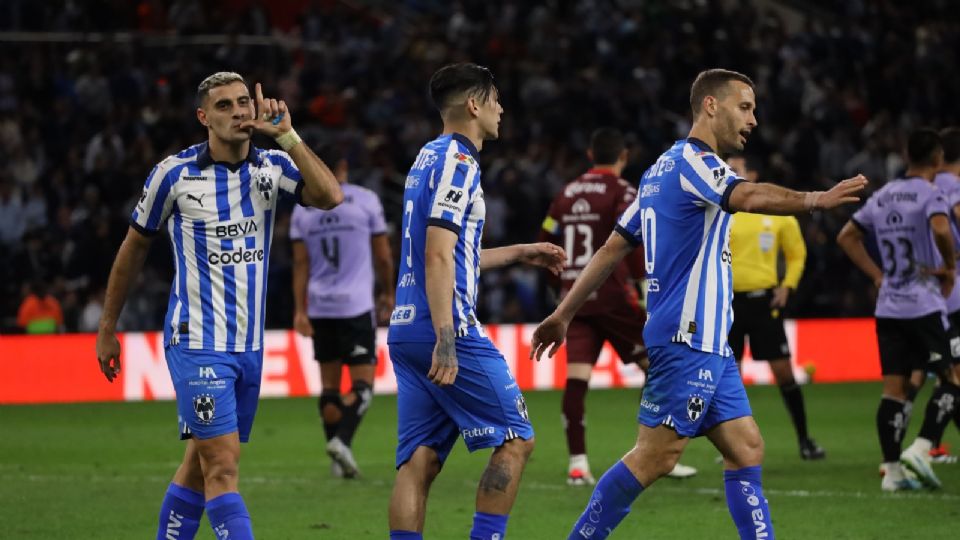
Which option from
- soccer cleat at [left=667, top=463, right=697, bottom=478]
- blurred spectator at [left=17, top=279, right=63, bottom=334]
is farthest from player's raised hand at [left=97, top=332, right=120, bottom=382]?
blurred spectator at [left=17, top=279, right=63, bottom=334]

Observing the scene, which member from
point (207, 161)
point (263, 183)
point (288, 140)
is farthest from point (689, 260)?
point (207, 161)

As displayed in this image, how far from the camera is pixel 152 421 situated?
55.4 feet

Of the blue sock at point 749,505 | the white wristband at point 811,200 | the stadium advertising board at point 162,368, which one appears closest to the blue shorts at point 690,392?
the blue sock at point 749,505

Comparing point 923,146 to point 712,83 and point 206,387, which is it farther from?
point 206,387

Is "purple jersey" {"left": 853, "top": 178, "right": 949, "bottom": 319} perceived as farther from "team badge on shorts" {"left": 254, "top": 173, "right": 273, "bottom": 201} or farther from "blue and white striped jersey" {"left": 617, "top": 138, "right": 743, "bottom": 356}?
"team badge on shorts" {"left": 254, "top": 173, "right": 273, "bottom": 201}

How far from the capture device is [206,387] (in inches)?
280

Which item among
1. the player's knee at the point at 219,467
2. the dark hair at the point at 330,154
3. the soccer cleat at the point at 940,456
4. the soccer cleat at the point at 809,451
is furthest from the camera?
the soccer cleat at the point at 809,451

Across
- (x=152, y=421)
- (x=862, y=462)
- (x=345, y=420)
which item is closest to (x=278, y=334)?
(x=152, y=421)

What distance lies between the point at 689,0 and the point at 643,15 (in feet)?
4.09

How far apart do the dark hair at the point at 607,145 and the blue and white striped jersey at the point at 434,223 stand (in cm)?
516

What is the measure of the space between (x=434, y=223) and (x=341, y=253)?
5.77 metres

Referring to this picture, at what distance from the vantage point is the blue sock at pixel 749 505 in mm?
7098

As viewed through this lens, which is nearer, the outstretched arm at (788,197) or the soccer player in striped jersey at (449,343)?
the outstretched arm at (788,197)

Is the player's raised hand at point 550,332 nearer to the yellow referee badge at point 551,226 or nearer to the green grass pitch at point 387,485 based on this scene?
the green grass pitch at point 387,485
